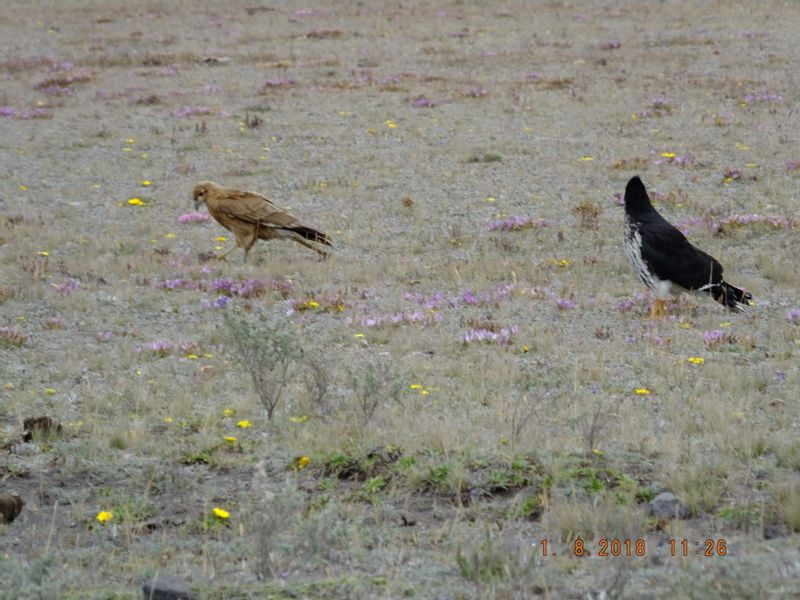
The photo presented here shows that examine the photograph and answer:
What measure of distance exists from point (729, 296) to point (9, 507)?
732 centimetres

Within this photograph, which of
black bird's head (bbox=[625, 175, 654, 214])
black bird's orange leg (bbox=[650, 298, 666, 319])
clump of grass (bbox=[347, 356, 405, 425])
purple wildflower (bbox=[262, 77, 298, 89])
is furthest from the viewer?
purple wildflower (bbox=[262, 77, 298, 89])

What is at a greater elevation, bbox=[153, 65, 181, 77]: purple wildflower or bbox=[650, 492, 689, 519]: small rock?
bbox=[153, 65, 181, 77]: purple wildflower

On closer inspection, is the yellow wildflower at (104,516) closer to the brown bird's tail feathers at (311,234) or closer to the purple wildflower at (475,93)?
the brown bird's tail feathers at (311,234)

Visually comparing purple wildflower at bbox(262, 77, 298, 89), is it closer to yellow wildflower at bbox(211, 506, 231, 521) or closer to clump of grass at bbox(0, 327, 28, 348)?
clump of grass at bbox(0, 327, 28, 348)

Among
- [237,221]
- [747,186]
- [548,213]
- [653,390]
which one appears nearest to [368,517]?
[653,390]

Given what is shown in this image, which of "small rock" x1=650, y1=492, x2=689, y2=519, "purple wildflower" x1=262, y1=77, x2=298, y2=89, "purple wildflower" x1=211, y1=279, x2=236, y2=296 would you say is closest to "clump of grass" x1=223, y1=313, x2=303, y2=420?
"small rock" x1=650, y1=492, x2=689, y2=519

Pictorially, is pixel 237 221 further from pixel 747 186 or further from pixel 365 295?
pixel 747 186

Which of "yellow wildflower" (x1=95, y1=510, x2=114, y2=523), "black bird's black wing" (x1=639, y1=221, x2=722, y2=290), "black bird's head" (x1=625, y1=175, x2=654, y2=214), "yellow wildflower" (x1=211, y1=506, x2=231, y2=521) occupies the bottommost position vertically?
"yellow wildflower" (x1=95, y1=510, x2=114, y2=523)

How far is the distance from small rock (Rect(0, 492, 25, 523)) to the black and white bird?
6626mm

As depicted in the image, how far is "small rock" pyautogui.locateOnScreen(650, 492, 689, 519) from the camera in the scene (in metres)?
5.75

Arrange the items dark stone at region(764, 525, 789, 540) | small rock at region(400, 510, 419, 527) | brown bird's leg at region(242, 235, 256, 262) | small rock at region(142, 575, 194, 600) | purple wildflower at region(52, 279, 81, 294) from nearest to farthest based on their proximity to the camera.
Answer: small rock at region(142, 575, 194, 600), dark stone at region(764, 525, 789, 540), small rock at region(400, 510, 419, 527), purple wildflower at region(52, 279, 81, 294), brown bird's leg at region(242, 235, 256, 262)

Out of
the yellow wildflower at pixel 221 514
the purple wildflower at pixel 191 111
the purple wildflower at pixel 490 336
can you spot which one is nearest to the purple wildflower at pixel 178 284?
the purple wildflower at pixel 490 336

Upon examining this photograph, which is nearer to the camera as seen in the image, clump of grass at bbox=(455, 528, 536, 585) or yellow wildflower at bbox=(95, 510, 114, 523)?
clump of grass at bbox=(455, 528, 536, 585)

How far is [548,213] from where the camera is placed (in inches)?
625
